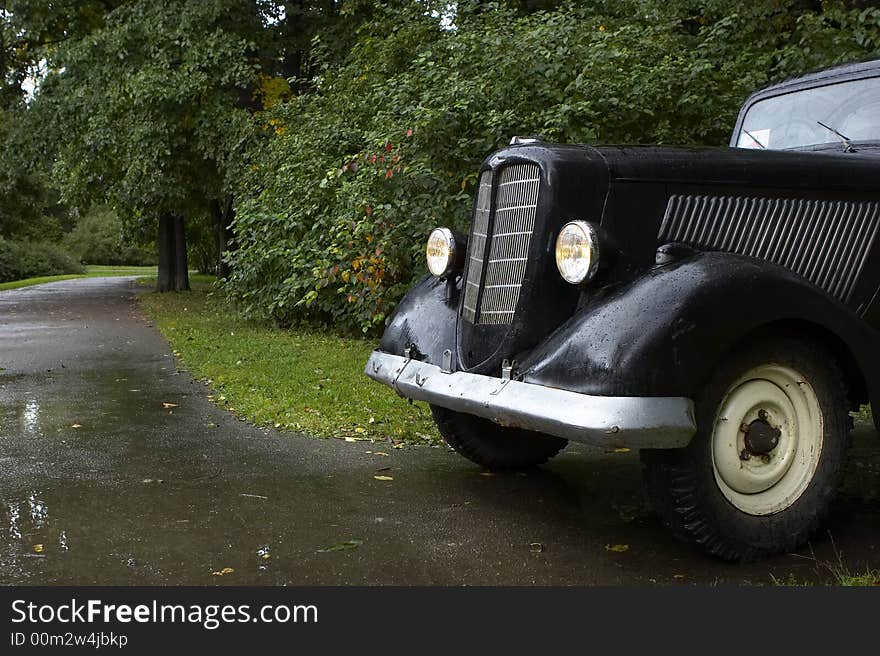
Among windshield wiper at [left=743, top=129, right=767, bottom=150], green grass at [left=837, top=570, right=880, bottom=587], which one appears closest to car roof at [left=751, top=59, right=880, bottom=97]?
windshield wiper at [left=743, top=129, right=767, bottom=150]

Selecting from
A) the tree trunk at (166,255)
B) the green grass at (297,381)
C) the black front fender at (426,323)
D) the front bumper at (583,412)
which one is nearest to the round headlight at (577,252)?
the front bumper at (583,412)

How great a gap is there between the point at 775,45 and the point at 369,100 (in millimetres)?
5236

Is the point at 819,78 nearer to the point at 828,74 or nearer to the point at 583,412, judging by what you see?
the point at 828,74

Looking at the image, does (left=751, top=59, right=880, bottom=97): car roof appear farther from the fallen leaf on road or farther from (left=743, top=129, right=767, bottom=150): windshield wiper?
the fallen leaf on road

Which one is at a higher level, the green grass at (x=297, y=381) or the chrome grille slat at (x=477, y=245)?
the chrome grille slat at (x=477, y=245)

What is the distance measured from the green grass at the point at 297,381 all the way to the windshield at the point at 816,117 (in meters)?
2.73

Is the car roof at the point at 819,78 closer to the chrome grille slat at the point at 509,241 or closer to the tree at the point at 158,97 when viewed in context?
the chrome grille slat at the point at 509,241

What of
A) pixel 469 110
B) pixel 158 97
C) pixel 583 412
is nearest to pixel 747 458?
pixel 583 412

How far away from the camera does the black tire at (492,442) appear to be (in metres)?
5.28

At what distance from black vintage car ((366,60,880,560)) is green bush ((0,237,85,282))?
3279 cm

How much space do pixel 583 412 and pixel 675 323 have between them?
484 mm

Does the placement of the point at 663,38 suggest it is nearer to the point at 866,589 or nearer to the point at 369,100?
the point at 369,100

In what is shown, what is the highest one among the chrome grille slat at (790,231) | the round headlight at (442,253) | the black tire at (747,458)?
the chrome grille slat at (790,231)

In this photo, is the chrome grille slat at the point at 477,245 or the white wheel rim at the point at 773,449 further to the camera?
the chrome grille slat at the point at 477,245
